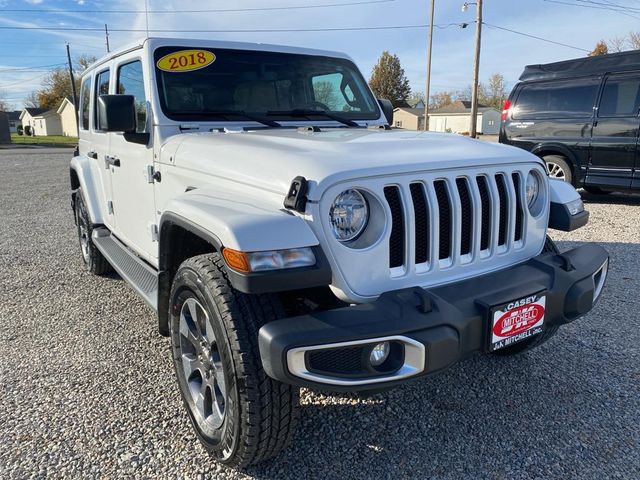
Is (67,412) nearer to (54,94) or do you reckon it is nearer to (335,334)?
(335,334)

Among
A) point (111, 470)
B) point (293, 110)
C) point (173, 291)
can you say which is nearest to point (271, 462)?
point (111, 470)

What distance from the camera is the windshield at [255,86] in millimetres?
3324

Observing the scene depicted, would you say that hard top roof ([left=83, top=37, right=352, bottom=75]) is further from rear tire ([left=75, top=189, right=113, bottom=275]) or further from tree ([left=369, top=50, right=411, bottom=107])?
tree ([left=369, top=50, right=411, bottom=107])

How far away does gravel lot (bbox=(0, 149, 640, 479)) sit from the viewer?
2369 mm

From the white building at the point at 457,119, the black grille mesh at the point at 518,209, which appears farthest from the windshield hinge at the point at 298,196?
the white building at the point at 457,119

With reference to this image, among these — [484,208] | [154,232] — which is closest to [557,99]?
[484,208]

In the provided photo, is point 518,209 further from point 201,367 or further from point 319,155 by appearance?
point 201,367

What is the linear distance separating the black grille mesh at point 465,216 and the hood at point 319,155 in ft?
0.33

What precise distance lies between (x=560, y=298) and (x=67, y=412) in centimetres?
256

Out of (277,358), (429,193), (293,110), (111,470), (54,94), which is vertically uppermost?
(54,94)

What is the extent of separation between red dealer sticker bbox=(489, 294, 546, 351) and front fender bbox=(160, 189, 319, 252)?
2.73 ft

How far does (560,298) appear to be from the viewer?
234 cm

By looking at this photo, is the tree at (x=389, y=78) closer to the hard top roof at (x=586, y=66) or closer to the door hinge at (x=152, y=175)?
the hard top roof at (x=586, y=66)

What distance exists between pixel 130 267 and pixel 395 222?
232cm
